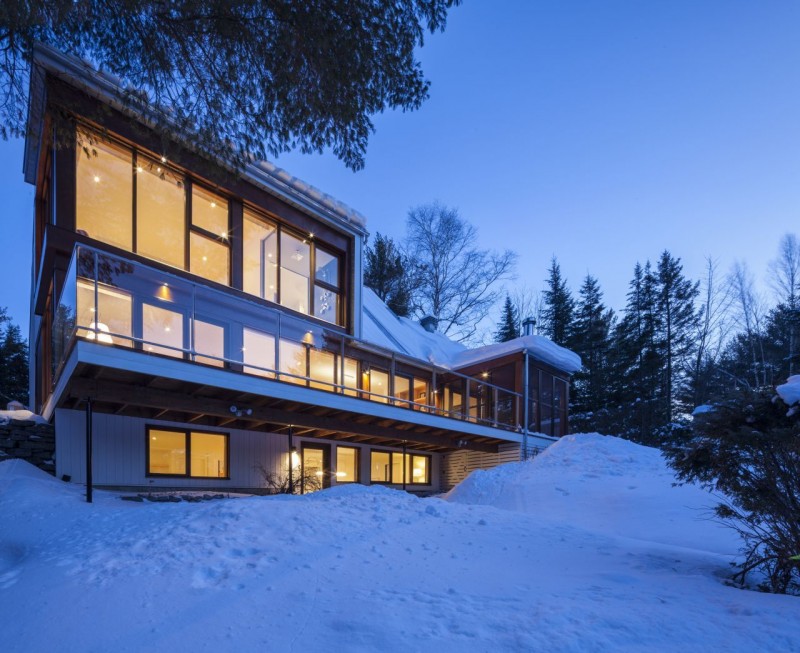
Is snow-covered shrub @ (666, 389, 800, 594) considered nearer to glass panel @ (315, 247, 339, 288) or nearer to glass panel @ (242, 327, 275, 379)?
glass panel @ (242, 327, 275, 379)

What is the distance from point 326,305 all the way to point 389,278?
46.0 feet

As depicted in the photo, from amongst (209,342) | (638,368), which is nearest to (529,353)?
(209,342)

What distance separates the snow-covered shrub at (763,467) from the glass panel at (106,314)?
7.51 meters

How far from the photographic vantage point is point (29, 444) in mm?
8602

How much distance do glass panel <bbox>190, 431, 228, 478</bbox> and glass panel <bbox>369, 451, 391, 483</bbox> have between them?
193 inches

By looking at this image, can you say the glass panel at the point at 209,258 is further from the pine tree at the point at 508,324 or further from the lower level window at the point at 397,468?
the pine tree at the point at 508,324

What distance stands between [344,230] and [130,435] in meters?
7.43

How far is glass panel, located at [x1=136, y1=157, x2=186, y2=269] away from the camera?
32.8 ft

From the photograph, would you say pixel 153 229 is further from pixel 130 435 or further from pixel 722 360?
pixel 722 360

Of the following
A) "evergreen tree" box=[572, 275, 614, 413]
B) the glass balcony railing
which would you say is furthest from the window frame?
"evergreen tree" box=[572, 275, 614, 413]

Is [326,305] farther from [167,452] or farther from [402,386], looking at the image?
[167,452]

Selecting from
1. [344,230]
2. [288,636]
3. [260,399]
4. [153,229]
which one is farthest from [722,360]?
[288,636]

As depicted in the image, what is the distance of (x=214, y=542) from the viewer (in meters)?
4.71

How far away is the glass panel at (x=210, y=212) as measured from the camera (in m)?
11.0
